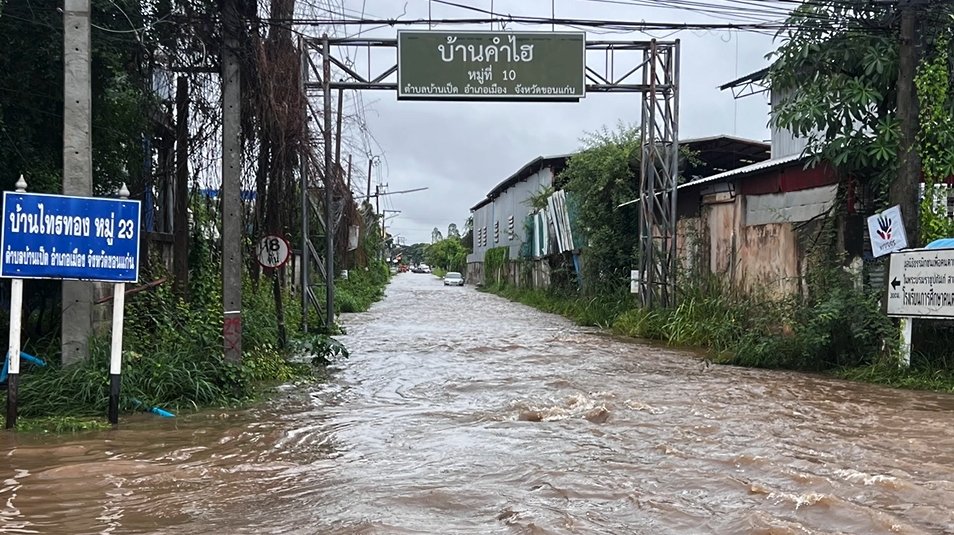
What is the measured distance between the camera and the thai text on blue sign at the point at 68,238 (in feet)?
23.6

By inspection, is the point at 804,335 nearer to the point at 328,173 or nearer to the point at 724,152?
the point at 328,173

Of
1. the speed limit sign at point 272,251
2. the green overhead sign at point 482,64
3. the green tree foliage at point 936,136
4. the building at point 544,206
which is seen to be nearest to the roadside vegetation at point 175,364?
the speed limit sign at point 272,251

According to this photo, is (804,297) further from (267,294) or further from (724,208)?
(267,294)

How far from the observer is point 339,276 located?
111 ft

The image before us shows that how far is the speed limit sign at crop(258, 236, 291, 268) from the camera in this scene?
1255 centimetres

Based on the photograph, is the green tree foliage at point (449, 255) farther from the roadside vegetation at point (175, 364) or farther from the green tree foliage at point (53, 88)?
the green tree foliage at point (53, 88)

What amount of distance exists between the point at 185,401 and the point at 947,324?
975 centimetres

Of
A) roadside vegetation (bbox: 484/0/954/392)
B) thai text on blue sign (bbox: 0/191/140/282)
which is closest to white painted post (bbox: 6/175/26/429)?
thai text on blue sign (bbox: 0/191/140/282)

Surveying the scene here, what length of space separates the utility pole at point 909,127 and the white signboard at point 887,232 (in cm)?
15

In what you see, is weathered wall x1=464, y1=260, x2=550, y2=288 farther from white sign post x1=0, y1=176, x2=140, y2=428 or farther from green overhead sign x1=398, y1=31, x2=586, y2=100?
white sign post x1=0, y1=176, x2=140, y2=428

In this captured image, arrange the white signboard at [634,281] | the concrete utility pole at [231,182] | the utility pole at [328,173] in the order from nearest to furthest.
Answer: the concrete utility pole at [231,182]
the utility pole at [328,173]
the white signboard at [634,281]

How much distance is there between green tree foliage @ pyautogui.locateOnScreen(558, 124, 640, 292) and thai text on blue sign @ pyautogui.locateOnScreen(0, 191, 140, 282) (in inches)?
620

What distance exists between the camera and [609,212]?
2231 cm

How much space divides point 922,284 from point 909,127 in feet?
7.37
